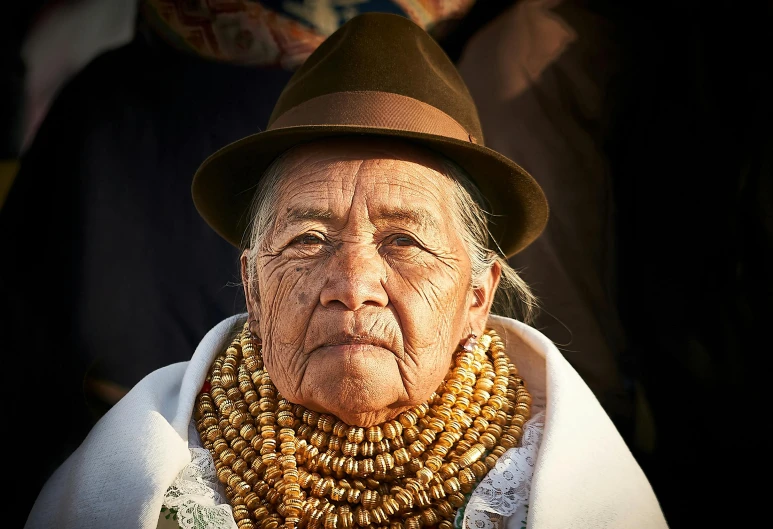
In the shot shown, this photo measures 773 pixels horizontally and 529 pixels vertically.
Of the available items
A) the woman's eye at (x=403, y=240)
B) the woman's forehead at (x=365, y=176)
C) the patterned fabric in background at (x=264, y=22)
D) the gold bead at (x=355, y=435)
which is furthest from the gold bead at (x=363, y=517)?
the patterned fabric in background at (x=264, y=22)

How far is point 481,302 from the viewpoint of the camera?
2.21m

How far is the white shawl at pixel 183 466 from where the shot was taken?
1.71m

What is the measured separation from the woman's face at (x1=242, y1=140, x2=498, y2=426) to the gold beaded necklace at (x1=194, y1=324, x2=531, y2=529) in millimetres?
104

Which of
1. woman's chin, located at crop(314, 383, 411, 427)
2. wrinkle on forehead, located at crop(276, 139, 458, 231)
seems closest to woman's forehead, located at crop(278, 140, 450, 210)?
wrinkle on forehead, located at crop(276, 139, 458, 231)

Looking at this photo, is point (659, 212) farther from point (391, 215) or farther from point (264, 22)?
point (264, 22)

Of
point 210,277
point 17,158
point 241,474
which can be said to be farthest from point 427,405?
point 17,158

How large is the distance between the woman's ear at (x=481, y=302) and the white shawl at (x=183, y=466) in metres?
0.26

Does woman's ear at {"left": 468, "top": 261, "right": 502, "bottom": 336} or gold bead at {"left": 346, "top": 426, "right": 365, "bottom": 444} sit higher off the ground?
woman's ear at {"left": 468, "top": 261, "right": 502, "bottom": 336}

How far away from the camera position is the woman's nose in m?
1.76

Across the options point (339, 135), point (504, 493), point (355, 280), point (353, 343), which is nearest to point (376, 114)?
point (339, 135)

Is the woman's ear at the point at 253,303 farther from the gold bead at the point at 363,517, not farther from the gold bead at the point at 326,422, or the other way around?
the gold bead at the point at 363,517

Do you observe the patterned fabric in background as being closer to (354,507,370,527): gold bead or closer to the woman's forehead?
the woman's forehead

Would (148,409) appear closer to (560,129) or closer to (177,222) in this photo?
(177,222)

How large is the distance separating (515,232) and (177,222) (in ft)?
6.46
